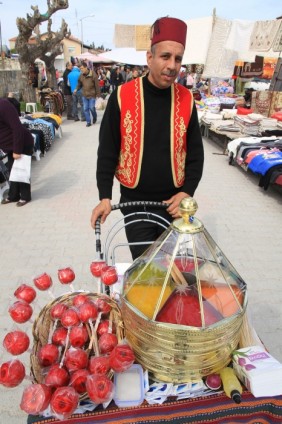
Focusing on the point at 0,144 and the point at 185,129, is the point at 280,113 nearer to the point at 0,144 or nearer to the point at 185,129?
the point at 0,144

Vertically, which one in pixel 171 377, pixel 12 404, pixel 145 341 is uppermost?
pixel 145 341

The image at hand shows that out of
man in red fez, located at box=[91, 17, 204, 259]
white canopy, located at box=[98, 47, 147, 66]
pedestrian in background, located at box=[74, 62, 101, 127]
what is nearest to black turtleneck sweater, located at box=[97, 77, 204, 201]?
man in red fez, located at box=[91, 17, 204, 259]

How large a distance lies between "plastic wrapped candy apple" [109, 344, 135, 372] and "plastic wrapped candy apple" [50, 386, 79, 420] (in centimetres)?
15

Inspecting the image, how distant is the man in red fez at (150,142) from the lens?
1734mm

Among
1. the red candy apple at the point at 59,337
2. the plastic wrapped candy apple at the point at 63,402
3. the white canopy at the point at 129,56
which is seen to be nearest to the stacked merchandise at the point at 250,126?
the white canopy at the point at 129,56

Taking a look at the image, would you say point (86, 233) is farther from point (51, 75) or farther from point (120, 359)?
point (51, 75)

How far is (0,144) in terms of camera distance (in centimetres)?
447

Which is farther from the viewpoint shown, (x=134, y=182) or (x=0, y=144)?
(x=0, y=144)

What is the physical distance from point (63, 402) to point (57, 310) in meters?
0.40

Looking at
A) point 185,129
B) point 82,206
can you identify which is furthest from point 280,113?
point 185,129

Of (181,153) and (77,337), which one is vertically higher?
(181,153)

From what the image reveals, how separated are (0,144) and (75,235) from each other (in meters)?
1.70

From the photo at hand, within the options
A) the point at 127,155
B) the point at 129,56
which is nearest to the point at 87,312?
the point at 127,155

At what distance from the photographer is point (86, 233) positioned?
4172 millimetres
